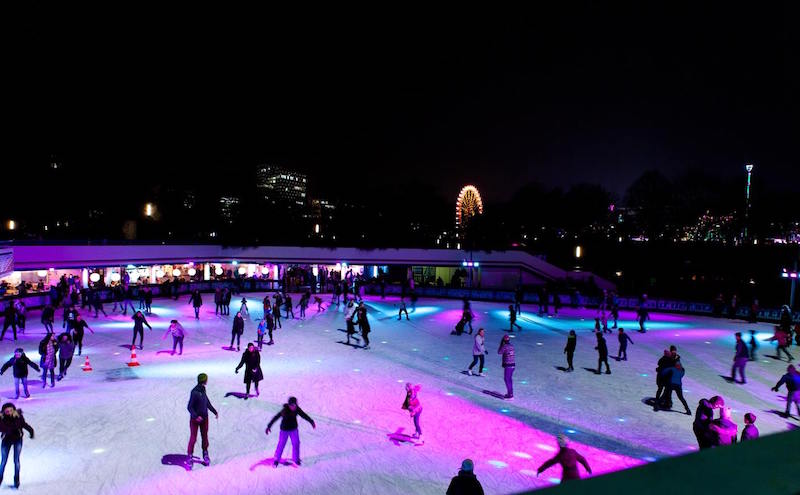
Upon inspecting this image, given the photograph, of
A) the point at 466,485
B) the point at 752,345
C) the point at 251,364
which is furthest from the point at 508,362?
the point at 752,345

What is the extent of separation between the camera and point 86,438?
384 inches

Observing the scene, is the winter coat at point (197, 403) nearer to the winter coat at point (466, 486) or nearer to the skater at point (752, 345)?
the winter coat at point (466, 486)

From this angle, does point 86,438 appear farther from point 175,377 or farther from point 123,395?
point 175,377

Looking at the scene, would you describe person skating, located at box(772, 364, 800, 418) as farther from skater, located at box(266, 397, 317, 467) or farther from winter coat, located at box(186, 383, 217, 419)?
winter coat, located at box(186, 383, 217, 419)

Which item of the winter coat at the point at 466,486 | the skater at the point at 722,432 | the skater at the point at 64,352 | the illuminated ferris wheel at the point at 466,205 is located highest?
the illuminated ferris wheel at the point at 466,205

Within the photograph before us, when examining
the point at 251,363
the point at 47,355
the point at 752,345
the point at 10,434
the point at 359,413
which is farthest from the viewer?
the point at 752,345

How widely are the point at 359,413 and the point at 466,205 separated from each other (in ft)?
150

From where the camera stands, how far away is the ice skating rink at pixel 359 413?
328 inches

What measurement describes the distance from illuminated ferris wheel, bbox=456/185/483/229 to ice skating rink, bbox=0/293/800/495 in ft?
112

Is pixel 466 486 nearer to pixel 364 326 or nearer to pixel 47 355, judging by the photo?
pixel 47 355

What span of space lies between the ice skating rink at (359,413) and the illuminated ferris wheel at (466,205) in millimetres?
34166

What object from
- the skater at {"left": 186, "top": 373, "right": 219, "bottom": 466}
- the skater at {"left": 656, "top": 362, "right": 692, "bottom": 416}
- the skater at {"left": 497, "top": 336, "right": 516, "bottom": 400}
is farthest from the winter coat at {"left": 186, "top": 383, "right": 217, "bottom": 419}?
the skater at {"left": 656, "top": 362, "right": 692, "bottom": 416}

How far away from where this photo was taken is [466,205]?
55.7 metres

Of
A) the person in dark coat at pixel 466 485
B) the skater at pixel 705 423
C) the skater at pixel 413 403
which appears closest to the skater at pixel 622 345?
the skater at pixel 705 423
